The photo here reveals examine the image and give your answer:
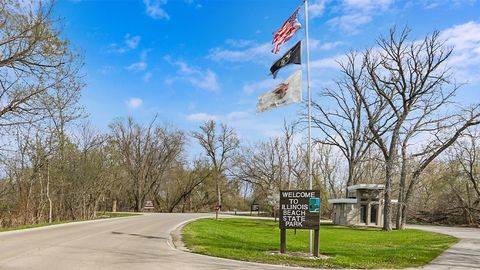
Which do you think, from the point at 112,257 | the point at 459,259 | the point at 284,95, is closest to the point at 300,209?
the point at 284,95

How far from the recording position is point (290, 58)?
1438cm

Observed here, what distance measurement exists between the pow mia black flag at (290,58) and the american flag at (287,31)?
1.30 ft

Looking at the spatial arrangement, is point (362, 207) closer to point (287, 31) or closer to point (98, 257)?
point (287, 31)

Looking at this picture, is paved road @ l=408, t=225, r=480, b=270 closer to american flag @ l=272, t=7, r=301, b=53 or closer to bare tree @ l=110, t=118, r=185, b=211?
american flag @ l=272, t=7, r=301, b=53

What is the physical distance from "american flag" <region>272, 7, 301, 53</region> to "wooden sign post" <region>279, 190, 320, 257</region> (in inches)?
209

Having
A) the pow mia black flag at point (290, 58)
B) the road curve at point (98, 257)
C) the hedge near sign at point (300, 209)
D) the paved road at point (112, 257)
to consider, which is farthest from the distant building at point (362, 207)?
the road curve at point (98, 257)

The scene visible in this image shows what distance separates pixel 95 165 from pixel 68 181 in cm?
273

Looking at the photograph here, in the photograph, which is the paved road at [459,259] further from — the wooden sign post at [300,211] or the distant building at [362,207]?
the distant building at [362,207]

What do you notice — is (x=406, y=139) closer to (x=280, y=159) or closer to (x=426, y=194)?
(x=280, y=159)

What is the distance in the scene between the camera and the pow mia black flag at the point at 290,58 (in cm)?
1423

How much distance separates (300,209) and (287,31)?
6221 millimetres

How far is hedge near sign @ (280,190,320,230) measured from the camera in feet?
42.2

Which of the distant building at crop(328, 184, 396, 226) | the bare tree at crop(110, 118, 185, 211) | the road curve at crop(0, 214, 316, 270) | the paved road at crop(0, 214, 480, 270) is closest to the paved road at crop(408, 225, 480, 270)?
the paved road at crop(0, 214, 480, 270)

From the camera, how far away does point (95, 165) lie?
1361 inches
